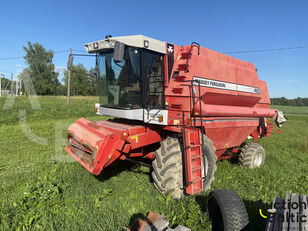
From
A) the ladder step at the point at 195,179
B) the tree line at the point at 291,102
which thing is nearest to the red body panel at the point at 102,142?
the ladder step at the point at 195,179

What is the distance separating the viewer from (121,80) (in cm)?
442

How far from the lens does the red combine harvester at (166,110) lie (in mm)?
3613

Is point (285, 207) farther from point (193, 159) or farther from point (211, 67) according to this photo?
point (211, 67)

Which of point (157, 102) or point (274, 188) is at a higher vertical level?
point (157, 102)

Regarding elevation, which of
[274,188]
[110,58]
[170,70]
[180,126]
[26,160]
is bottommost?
[274,188]

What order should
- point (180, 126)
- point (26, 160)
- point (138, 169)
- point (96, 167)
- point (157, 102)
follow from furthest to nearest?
1. point (26, 160)
2. point (138, 169)
3. point (157, 102)
4. point (180, 126)
5. point (96, 167)

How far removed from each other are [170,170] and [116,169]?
6.12 ft

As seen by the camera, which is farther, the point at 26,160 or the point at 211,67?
the point at 26,160

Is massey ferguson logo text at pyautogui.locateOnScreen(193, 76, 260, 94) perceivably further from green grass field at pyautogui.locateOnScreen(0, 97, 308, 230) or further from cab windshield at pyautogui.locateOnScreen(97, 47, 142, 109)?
green grass field at pyautogui.locateOnScreen(0, 97, 308, 230)

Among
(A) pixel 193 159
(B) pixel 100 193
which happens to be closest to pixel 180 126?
(A) pixel 193 159

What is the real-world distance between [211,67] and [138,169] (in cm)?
289

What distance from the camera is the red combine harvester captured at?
11.9 ft

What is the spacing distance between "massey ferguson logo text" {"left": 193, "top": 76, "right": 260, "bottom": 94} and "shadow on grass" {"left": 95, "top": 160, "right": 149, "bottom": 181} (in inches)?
91.6

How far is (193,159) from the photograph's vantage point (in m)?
3.74
